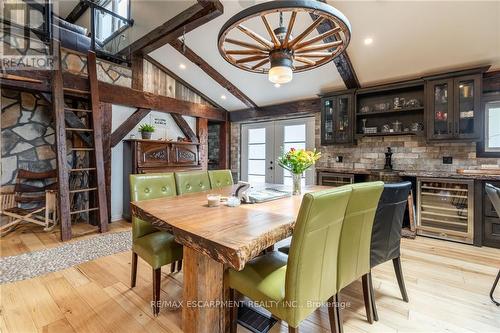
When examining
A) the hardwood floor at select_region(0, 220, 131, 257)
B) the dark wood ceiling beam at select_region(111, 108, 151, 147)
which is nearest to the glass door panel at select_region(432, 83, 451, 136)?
the dark wood ceiling beam at select_region(111, 108, 151, 147)

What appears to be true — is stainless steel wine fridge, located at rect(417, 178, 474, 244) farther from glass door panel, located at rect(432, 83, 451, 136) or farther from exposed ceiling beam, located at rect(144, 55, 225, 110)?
exposed ceiling beam, located at rect(144, 55, 225, 110)

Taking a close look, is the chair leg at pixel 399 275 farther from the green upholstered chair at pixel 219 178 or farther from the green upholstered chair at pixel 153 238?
the green upholstered chair at pixel 219 178

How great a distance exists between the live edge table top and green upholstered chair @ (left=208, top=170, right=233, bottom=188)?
3.21 ft

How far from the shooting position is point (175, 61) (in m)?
4.69

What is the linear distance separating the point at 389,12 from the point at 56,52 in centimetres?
440

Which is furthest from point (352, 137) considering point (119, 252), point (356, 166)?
point (119, 252)

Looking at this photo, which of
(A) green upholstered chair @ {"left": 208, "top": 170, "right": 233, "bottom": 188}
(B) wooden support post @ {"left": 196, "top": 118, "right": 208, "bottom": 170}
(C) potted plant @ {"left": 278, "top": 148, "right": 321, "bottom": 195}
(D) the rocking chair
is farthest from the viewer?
(B) wooden support post @ {"left": 196, "top": 118, "right": 208, "bottom": 170}

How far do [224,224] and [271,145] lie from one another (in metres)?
4.53

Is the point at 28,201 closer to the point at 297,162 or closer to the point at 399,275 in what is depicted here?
the point at 297,162

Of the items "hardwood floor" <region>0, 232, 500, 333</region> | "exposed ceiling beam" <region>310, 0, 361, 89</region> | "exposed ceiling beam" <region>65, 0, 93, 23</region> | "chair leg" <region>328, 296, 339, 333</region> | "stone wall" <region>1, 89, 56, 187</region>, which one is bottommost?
"hardwood floor" <region>0, 232, 500, 333</region>

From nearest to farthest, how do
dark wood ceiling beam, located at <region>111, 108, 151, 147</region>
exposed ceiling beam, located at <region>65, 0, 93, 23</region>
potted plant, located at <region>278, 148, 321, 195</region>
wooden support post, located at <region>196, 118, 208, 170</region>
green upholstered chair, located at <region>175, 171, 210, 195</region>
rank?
1. potted plant, located at <region>278, 148, 321, 195</region>
2. green upholstered chair, located at <region>175, 171, 210, 195</region>
3. dark wood ceiling beam, located at <region>111, 108, 151, 147</region>
4. exposed ceiling beam, located at <region>65, 0, 93, 23</region>
5. wooden support post, located at <region>196, 118, 208, 170</region>

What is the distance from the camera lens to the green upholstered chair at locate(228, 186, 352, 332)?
45.1 inches

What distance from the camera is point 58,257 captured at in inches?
110

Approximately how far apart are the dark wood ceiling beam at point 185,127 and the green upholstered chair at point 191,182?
2842mm
